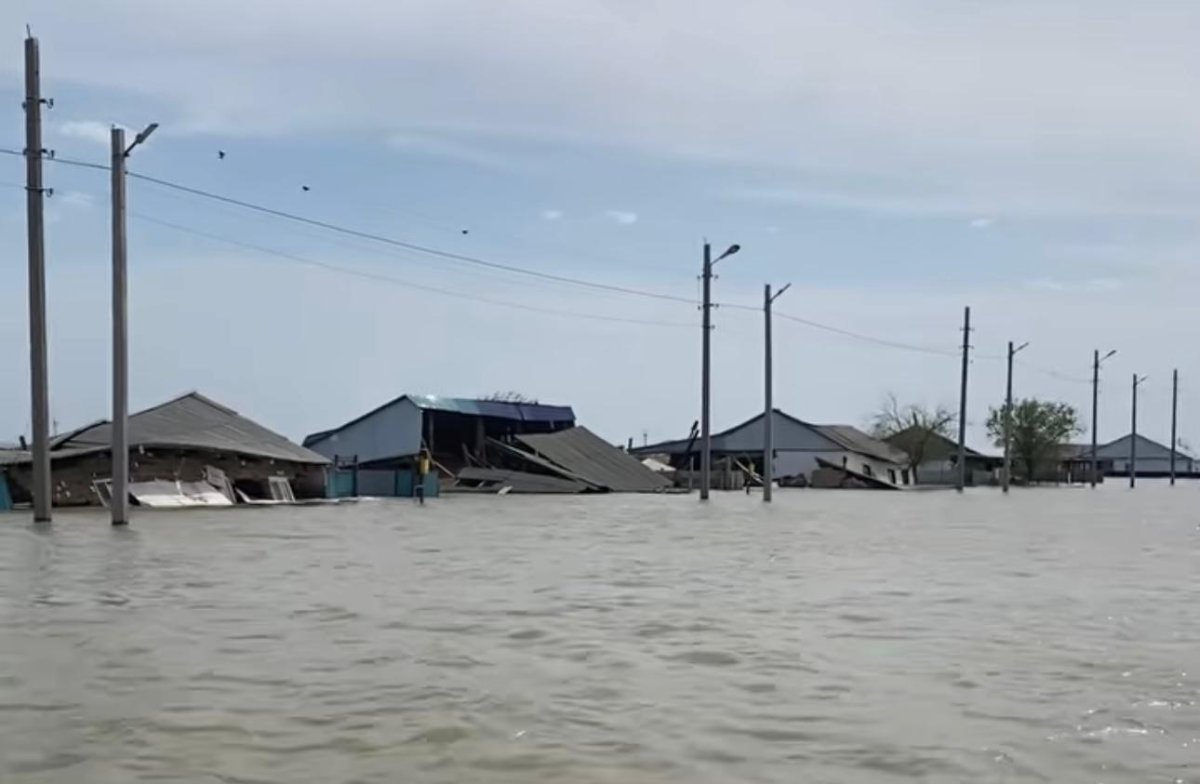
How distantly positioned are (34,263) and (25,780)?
66.8ft

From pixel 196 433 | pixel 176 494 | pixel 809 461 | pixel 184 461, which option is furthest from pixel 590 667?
pixel 809 461

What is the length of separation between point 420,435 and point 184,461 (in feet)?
63.2

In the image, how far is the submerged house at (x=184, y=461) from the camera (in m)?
31.5

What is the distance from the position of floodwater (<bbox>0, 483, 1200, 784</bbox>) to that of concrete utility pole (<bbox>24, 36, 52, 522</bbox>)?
5.43m

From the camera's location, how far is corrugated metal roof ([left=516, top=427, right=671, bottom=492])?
54688 mm

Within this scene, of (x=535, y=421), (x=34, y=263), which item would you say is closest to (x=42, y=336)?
(x=34, y=263)

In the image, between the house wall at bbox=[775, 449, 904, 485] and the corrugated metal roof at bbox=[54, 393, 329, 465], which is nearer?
the corrugated metal roof at bbox=[54, 393, 329, 465]

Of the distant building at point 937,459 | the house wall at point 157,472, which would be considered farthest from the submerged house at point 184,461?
the distant building at point 937,459

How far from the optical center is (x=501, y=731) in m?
6.85

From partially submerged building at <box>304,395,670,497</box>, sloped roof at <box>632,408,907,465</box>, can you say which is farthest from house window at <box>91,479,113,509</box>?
sloped roof at <box>632,408,907,465</box>

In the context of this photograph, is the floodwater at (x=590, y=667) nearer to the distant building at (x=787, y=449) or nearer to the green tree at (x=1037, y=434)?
the distant building at (x=787, y=449)

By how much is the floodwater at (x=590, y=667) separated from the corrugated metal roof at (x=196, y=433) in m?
15.8

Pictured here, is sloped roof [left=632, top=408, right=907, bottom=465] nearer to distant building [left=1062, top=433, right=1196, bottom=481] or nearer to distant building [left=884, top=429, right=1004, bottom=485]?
distant building [left=884, top=429, right=1004, bottom=485]

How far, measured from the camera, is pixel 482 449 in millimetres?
57469
